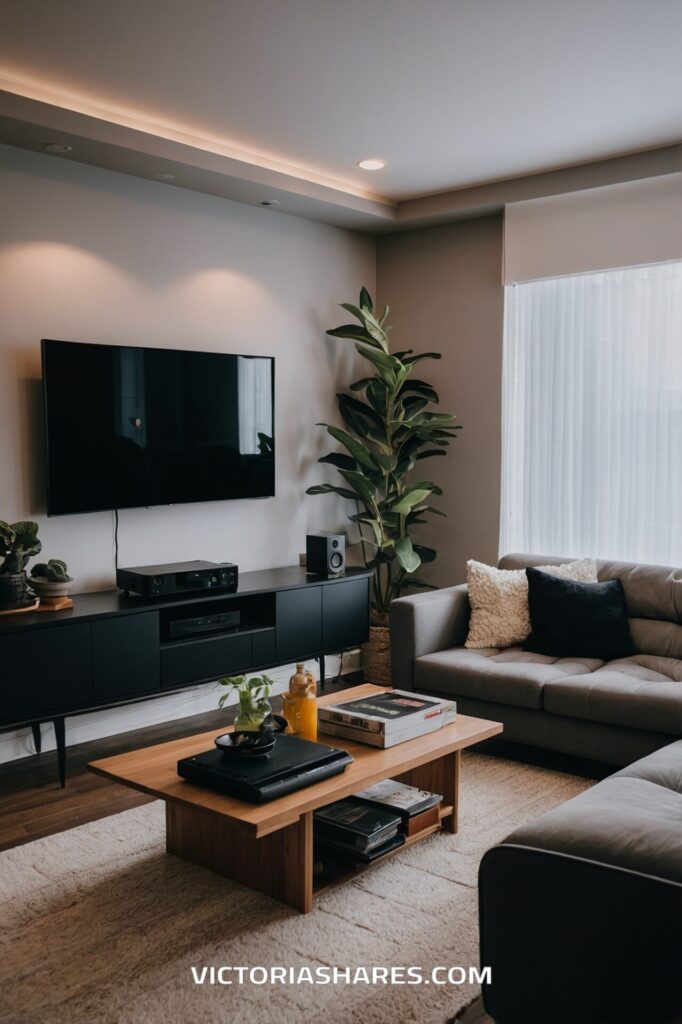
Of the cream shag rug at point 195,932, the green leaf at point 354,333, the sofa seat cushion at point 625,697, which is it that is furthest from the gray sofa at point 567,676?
the green leaf at point 354,333

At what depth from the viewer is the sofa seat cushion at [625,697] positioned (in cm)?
315

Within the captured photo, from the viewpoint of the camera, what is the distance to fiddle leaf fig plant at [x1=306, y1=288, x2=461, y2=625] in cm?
477

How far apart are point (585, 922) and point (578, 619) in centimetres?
224

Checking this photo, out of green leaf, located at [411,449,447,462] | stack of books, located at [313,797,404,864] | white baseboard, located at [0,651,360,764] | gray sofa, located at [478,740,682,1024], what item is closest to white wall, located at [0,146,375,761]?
white baseboard, located at [0,651,360,764]

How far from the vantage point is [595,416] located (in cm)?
452

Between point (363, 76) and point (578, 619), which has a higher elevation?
point (363, 76)

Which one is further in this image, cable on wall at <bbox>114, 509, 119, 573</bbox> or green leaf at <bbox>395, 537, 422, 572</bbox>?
green leaf at <bbox>395, 537, 422, 572</bbox>

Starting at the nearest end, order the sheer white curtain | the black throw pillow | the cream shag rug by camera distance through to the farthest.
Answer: the cream shag rug, the black throw pillow, the sheer white curtain

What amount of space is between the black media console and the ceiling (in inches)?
74.7

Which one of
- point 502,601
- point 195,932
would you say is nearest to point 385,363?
point 502,601

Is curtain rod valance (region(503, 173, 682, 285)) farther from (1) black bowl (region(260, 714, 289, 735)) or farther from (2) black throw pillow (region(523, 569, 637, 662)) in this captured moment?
(1) black bowl (region(260, 714, 289, 735))

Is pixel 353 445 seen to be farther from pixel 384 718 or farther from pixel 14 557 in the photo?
pixel 384 718

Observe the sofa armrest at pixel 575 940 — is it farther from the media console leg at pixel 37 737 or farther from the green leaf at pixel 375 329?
the green leaf at pixel 375 329

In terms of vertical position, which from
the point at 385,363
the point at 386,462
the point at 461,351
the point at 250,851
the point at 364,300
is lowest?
the point at 250,851
